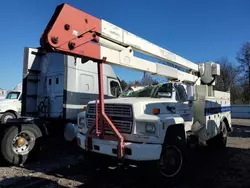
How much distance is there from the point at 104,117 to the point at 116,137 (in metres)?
0.45

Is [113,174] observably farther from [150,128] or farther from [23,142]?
[23,142]

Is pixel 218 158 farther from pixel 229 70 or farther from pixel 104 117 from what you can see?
pixel 229 70

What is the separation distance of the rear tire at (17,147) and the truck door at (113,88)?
3.22 m

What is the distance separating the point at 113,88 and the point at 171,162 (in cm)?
491

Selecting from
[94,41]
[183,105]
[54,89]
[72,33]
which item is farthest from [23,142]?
[183,105]

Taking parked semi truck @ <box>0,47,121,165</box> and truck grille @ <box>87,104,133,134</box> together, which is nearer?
truck grille @ <box>87,104,133,134</box>

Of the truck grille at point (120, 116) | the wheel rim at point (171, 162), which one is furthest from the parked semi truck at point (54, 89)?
the wheel rim at point (171, 162)

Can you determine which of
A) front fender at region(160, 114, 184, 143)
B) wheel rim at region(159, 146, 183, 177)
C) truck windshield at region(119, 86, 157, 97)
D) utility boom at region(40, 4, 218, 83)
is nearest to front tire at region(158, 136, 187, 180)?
wheel rim at region(159, 146, 183, 177)

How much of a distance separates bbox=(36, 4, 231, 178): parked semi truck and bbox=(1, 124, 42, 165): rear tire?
1743 mm

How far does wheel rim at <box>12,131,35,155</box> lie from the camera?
6.55 m

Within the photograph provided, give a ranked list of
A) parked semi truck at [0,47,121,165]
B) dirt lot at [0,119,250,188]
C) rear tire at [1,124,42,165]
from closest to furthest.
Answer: dirt lot at [0,119,250,188] < rear tire at [1,124,42,165] < parked semi truck at [0,47,121,165]

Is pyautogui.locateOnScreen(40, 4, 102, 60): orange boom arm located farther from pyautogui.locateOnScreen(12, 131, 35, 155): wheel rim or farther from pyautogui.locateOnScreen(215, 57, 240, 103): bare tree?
pyautogui.locateOnScreen(215, 57, 240, 103): bare tree

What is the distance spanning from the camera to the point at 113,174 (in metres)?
5.88

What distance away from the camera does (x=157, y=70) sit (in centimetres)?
616
